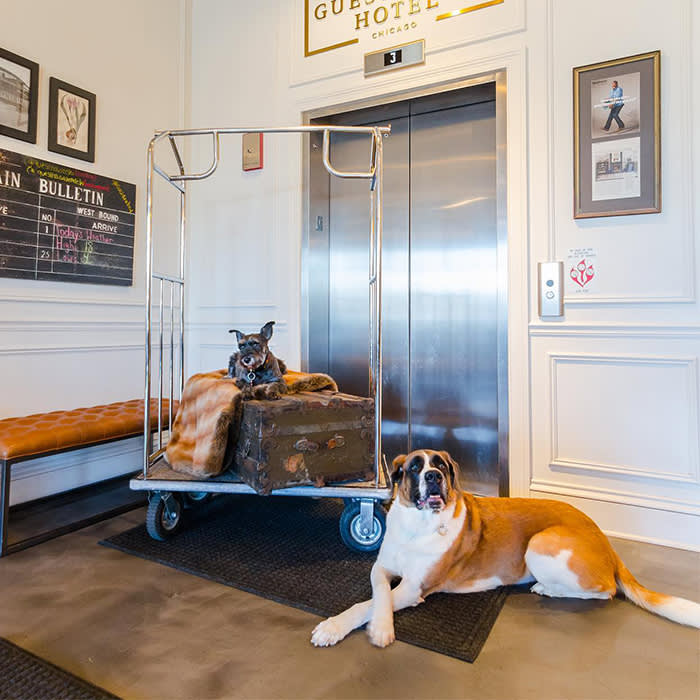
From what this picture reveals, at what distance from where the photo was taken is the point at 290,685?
4.66 feet

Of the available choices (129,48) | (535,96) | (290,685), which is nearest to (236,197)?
(129,48)

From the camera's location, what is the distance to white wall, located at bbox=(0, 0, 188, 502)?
2.88m

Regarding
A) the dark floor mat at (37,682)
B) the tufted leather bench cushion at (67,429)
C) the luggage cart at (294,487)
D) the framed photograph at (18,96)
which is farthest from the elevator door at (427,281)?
the dark floor mat at (37,682)

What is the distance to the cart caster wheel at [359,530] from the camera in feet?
7.46

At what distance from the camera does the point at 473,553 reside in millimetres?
1855

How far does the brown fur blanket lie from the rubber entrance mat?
394 mm

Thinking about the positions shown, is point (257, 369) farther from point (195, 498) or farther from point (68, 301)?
point (68, 301)

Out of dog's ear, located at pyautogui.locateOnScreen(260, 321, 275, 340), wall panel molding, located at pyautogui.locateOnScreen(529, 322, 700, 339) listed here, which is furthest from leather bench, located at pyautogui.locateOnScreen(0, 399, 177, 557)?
wall panel molding, located at pyautogui.locateOnScreen(529, 322, 700, 339)

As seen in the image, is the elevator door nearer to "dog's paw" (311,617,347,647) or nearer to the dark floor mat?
"dog's paw" (311,617,347,647)

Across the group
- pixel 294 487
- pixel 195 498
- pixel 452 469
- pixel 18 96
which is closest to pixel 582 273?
pixel 452 469

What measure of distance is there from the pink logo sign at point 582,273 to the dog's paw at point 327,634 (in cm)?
208

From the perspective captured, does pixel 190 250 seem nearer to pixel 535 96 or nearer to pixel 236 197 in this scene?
pixel 236 197

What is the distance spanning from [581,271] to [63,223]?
10.1 ft

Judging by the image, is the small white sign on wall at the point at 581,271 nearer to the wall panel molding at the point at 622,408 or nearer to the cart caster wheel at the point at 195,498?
the wall panel molding at the point at 622,408
